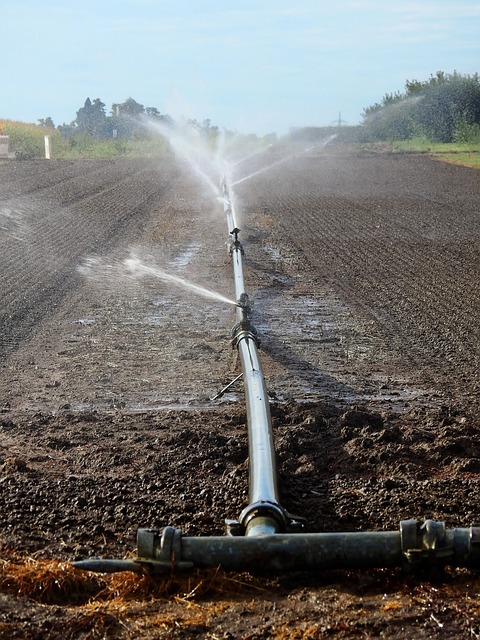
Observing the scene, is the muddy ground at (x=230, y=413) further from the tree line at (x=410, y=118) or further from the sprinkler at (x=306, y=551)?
the tree line at (x=410, y=118)

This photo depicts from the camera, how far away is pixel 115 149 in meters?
54.8

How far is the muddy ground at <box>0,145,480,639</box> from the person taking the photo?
11.2 ft

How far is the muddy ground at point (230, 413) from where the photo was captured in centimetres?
341

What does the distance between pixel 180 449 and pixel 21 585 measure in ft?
6.83

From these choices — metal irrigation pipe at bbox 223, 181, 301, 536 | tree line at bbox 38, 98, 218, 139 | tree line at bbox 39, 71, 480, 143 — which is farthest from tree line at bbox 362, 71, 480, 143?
metal irrigation pipe at bbox 223, 181, 301, 536

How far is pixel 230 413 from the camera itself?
6.33 meters

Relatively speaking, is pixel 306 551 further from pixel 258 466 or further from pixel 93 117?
pixel 93 117

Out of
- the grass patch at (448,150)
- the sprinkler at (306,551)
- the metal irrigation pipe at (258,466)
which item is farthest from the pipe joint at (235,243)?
the grass patch at (448,150)

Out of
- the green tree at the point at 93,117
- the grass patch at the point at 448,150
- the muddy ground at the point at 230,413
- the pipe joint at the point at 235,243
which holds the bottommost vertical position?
the muddy ground at the point at 230,413

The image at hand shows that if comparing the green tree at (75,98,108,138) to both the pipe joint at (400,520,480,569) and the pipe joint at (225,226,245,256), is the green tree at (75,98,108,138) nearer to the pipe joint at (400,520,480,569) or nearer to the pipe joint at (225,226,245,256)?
the pipe joint at (225,226,245,256)

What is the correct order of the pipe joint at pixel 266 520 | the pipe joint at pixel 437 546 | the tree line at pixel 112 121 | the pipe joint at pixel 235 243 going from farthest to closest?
the tree line at pixel 112 121 → the pipe joint at pixel 235 243 → the pipe joint at pixel 266 520 → the pipe joint at pixel 437 546

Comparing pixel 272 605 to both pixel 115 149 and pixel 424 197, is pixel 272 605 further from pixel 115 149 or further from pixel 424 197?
pixel 115 149

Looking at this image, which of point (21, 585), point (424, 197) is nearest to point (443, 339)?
point (21, 585)

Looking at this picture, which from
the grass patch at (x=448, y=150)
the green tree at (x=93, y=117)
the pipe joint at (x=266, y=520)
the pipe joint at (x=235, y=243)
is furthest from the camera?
the green tree at (x=93, y=117)
